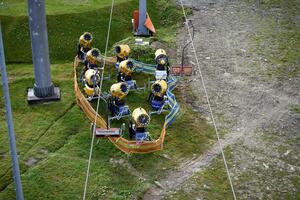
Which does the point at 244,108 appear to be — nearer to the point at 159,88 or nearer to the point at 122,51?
the point at 159,88

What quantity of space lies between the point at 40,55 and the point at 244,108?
1115 centimetres

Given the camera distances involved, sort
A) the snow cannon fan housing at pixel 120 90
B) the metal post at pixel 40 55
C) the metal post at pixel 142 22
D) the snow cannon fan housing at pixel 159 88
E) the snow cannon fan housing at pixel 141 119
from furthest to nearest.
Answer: the metal post at pixel 142 22, the snow cannon fan housing at pixel 159 88, the metal post at pixel 40 55, the snow cannon fan housing at pixel 120 90, the snow cannon fan housing at pixel 141 119

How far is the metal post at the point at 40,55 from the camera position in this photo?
23359mm

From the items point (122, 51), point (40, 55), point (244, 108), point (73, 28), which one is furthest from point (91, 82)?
point (73, 28)

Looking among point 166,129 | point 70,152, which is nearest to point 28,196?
point 70,152

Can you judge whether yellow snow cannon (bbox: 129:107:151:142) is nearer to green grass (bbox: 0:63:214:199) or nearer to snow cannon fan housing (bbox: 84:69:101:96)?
green grass (bbox: 0:63:214:199)

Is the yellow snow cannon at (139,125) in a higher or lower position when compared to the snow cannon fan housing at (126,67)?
lower

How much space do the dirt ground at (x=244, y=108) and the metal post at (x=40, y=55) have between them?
25.9 feet

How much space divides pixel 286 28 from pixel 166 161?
60.6 ft

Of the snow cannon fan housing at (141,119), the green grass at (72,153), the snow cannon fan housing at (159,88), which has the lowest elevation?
the green grass at (72,153)

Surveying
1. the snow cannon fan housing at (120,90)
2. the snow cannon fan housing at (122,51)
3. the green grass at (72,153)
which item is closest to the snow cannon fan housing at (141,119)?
the green grass at (72,153)

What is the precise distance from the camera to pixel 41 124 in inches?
928

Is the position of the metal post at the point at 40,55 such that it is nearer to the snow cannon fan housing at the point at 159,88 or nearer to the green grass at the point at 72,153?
the green grass at the point at 72,153

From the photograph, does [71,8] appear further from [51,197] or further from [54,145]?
[51,197]
